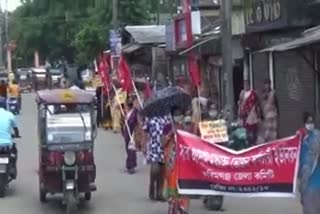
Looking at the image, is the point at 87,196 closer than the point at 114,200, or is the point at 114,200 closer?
the point at 87,196

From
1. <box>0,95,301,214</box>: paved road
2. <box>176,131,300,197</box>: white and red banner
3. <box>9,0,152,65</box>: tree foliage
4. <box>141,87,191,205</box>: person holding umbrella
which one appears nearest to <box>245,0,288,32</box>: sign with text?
<box>0,95,301,214</box>: paved road

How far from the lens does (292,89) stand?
22.8 metres

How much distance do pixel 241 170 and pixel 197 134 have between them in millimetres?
2348

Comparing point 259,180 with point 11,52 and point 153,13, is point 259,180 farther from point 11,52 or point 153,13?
point 11,52

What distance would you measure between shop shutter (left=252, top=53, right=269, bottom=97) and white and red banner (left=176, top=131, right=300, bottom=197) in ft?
40.5

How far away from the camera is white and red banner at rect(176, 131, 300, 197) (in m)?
12.4

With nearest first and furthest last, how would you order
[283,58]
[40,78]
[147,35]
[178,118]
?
[178,118] < [283,58] < [147,35] < [40,78]

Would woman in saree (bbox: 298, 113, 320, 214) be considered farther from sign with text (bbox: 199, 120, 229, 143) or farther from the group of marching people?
sign with text (bbox: 199, 120, 229, 143)

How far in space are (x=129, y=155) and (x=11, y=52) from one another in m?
87.5

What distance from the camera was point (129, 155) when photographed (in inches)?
814

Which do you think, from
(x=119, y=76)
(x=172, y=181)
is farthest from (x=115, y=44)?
(x=172, y=181)

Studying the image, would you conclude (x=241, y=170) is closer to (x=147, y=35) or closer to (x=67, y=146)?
(x=67, y=146)

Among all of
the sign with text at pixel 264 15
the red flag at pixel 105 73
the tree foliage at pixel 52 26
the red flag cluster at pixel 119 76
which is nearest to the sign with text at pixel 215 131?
the sign with text at pixel 264 15

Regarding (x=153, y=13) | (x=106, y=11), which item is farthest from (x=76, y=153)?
(x=153, y=13)
